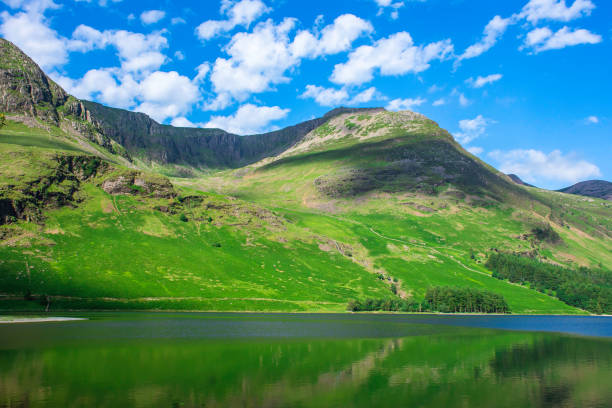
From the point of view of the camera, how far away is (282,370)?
55375mm

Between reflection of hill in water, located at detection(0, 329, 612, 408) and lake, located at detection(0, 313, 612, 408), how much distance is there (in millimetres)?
141

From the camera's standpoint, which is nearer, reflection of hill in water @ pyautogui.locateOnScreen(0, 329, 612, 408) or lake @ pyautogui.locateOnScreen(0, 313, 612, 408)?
reflection of hill in water @ pyautogui.locateOnScreen(0, 329, 612, 408)

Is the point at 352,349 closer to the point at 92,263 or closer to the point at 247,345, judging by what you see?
the point at 247,345

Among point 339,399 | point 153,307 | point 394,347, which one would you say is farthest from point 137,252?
point 339,399

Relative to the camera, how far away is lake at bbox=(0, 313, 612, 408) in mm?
40969

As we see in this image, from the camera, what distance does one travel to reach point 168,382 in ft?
151

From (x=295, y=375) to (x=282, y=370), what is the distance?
3216 millimetres

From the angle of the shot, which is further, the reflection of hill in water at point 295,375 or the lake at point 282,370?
the lake at point 282,370

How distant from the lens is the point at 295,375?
52.7 meters

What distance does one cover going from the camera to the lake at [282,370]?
4097cm

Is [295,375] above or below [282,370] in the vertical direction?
above

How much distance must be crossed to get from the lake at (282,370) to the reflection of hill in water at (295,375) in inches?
5.6

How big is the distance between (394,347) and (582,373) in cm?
3174

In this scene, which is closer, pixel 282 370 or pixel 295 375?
pixel 295 375
